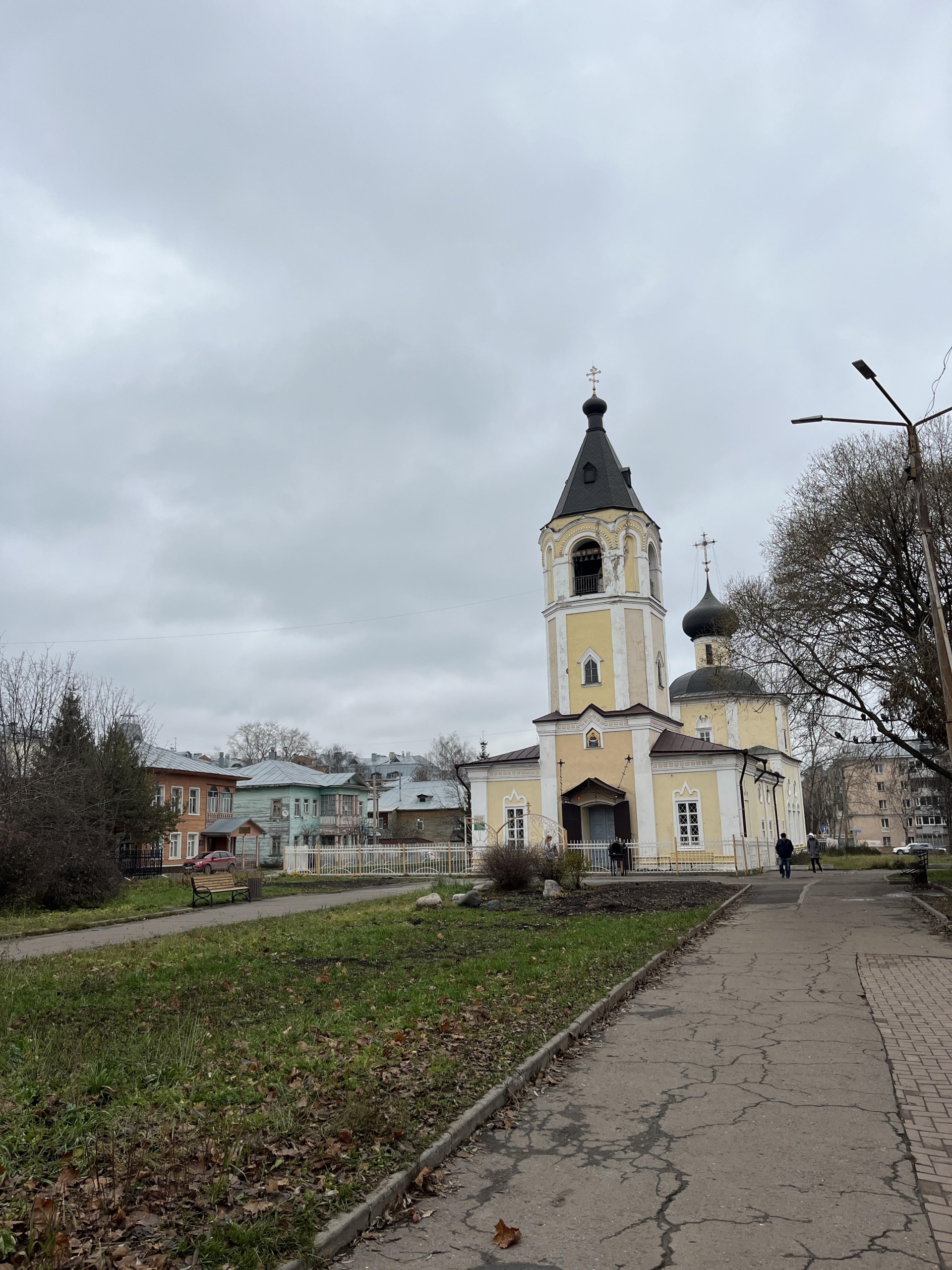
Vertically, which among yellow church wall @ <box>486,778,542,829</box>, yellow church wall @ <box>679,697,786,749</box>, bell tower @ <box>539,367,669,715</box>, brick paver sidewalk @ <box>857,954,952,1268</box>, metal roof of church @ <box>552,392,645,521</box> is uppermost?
metal roof of church @ <box>552,392,645,521</box>

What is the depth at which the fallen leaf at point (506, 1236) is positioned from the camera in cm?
395

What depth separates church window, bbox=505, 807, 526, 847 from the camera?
3606 centimetres

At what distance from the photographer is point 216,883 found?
2133 centimetres

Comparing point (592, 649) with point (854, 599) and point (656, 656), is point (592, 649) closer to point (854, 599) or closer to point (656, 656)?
point (656, 656)

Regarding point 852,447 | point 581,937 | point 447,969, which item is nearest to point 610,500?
point 852,447

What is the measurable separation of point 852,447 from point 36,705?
24520 millimetres

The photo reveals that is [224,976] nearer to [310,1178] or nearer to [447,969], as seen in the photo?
[447,969]

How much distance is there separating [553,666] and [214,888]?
770 inches

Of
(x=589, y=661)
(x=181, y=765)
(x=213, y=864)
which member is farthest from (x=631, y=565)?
(x=181, y=765)

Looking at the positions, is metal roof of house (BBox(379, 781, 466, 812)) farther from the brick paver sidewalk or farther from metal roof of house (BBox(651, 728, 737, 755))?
the brick paver sidewalk

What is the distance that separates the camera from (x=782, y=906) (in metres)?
19.1

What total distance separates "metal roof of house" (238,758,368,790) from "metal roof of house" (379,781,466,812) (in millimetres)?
6787

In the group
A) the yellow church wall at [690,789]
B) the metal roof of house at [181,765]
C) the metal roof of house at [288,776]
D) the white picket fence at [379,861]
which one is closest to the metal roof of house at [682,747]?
the yellow church wall at [690,789]

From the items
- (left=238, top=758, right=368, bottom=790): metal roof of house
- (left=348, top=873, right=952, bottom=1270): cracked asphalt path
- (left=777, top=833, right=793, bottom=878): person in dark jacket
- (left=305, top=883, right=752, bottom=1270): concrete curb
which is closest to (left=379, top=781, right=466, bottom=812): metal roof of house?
(left=238, top=758, right=368, bottom=790): metal roof of house
